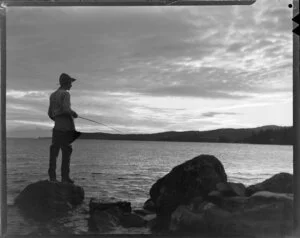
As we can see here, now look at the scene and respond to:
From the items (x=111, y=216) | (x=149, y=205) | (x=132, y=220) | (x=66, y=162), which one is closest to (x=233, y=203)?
(x=149, y=205)

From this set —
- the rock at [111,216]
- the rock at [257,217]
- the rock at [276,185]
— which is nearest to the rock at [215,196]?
the rock at [257,217]

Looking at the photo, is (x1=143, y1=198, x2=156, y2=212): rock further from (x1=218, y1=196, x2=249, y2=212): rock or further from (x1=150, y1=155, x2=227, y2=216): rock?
(x1=218, y1=196, x2=249, y2=212): rock

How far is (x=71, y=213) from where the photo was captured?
3.73 m

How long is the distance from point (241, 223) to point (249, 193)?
0.46 m

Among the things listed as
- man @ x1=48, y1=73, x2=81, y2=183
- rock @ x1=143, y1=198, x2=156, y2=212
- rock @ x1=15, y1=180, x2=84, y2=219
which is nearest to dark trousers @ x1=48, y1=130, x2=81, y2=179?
man @ x1=48, y1=73, x2=81, y2=183

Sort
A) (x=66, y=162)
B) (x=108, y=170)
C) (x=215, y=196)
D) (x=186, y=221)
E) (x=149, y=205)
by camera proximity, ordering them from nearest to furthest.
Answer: (x=66, y=162) → (x=186, y=221) → (x=215, y=196) → (x=149, y=205) → (x=108, y=170)

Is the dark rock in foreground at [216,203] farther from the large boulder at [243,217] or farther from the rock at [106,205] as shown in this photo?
the rock at [106,205]

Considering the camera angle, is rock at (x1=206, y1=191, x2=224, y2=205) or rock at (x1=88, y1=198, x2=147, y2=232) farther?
rock at (x1=206, y1=191, x2=224, y2=205)

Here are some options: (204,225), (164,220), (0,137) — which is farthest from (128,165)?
(0,137)

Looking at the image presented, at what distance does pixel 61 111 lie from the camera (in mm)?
3635

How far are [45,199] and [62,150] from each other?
52cm

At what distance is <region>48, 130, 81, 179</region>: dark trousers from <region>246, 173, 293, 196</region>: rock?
197 cm

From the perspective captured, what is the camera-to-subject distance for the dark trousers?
11.9ft

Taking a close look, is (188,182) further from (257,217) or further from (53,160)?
(53,160)
